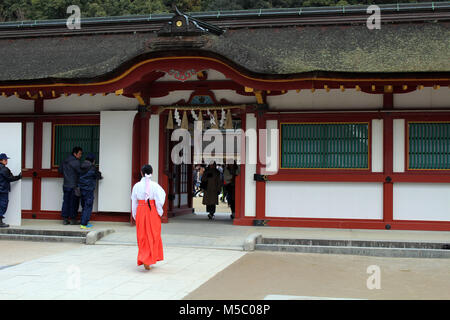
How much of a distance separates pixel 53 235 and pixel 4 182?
1577mm

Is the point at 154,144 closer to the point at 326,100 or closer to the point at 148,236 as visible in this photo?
the point at 326,100

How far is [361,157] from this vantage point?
37.3 ft

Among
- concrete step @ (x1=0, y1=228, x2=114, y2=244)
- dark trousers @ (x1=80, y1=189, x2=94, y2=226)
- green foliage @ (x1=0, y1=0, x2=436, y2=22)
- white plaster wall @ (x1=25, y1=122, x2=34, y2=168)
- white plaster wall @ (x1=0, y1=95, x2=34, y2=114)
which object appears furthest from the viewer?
green foliage @ (x1=0, y1=0, x2=436, y2=22)

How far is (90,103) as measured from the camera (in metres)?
12.8

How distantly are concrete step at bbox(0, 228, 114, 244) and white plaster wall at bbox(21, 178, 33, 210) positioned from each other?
6.48ft

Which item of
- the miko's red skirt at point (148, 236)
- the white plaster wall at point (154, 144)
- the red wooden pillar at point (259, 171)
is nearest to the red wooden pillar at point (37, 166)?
the white plaster wall at point (154, 144)

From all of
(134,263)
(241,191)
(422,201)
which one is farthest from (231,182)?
(134,263)

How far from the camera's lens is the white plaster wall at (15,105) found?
13142 mm

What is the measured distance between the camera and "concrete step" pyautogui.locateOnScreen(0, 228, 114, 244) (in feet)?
33.6

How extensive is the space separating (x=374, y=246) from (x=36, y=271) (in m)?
5.59

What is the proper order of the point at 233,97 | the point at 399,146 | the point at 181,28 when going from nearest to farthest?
the point at 181,28
the point at 399,146
the point at 233,97

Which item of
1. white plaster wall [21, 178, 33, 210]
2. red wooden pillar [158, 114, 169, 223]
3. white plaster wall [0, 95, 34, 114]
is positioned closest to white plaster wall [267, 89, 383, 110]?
red wooden pillar [158, 114, 169, 223]

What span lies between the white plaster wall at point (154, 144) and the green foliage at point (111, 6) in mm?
26086

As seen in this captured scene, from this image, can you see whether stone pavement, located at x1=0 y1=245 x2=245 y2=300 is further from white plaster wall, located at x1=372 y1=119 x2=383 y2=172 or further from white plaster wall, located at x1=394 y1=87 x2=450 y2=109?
white plaster wall, located at x1=394 y1=87 x2=450 y2=109
